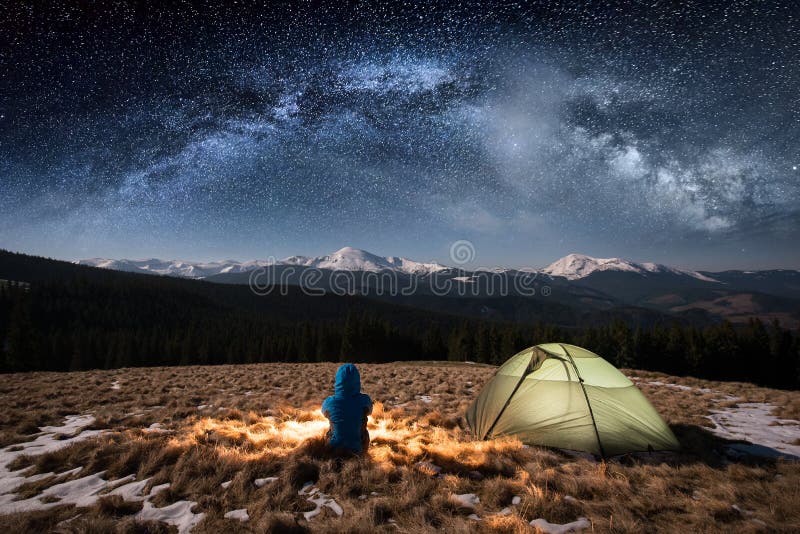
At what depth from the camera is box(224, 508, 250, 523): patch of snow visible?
14.6ft

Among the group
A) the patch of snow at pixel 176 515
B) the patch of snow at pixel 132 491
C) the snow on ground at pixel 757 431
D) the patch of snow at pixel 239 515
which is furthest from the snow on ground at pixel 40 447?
the snow on ground at pixel 757 431

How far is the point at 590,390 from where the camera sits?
760cm

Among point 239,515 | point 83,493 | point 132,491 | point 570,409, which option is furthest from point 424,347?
point 239,515

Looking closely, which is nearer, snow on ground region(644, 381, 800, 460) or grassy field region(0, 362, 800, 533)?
grassy field region(0, 362, 800, 533)

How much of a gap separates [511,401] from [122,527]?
763 cm

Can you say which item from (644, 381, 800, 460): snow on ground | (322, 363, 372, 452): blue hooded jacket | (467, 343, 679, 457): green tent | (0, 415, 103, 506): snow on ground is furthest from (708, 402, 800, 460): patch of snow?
(0, 415, 103, 506): snow on ground

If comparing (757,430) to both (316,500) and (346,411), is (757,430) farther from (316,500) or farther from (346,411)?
(316,500)

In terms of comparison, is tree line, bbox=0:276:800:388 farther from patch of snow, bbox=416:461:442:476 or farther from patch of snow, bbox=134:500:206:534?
patch of snow, bbox=134:500:206:534

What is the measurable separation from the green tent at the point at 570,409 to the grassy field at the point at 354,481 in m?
0.40

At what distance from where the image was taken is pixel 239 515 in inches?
179

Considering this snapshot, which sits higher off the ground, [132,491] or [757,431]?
[132,491]

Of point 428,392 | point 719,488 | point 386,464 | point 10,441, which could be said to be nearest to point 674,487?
point 719,488

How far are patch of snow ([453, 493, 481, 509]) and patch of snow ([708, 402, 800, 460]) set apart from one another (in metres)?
6.84

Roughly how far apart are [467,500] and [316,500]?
2.40 metres
